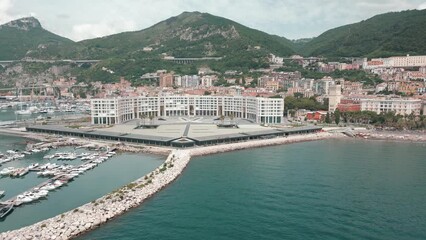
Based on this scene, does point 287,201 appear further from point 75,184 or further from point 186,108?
Result: point 186,108

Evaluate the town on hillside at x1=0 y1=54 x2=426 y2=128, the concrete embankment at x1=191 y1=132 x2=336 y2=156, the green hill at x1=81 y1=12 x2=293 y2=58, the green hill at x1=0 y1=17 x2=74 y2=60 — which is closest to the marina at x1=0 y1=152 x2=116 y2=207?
the concrete embankment at x1=191 y1=132 x2=336 y2=156

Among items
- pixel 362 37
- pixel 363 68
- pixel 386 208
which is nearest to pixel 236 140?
pixel 386 208

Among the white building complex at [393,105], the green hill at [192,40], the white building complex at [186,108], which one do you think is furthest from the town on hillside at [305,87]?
the green hill at [192,40]

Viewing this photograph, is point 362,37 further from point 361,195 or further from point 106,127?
point 361,195

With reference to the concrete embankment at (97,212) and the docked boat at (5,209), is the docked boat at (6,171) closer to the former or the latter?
the docked boat at (5,209)

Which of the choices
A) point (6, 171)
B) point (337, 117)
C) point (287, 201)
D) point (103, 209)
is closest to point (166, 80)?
point (337, 117)

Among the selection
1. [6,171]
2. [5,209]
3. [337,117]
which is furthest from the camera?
[337,117]
